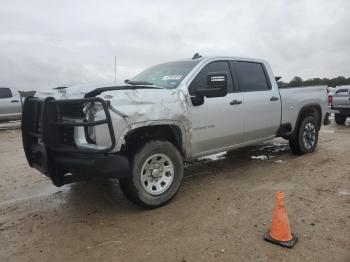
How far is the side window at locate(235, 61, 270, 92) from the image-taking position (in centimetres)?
547

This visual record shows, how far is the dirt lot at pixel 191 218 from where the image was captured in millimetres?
3168

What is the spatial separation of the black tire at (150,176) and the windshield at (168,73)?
0.91 metres

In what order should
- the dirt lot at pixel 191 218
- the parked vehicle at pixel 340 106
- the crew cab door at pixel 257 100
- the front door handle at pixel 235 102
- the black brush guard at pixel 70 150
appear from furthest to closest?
1. the parked vehicle at pixel 340 106
2. the crew cab door at pixel 257 100
3. the front door handle at pixel 235 102
4. the black brush guard at pixel 70 150
5. the dirt lot at pixel 191 218

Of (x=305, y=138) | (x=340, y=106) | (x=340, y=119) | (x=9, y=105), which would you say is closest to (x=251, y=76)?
(x=305, y=138)

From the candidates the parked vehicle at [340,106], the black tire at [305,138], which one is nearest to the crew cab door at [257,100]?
the black tire at [305,138]

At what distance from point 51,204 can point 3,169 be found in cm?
259

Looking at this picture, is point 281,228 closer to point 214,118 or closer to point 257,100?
point 214,118

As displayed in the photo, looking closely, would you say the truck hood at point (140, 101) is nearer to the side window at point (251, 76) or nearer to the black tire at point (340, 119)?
the side window at point (251, 76)

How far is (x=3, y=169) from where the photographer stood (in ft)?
21.5

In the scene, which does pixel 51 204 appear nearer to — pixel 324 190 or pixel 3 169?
pixel 3 169

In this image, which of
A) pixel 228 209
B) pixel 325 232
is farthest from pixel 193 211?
pixel 325 232

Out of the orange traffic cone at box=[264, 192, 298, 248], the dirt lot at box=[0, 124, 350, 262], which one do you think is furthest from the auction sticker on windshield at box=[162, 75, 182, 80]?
the orange traffic cone at box=[264, 192, 298, 248]

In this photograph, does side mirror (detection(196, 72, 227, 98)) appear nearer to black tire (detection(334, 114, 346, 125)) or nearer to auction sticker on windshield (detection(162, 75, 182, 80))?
auction sticker on windshield (detection(162, 75, 182, 80))

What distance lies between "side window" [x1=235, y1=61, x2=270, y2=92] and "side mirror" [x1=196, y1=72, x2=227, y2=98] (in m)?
1.08
